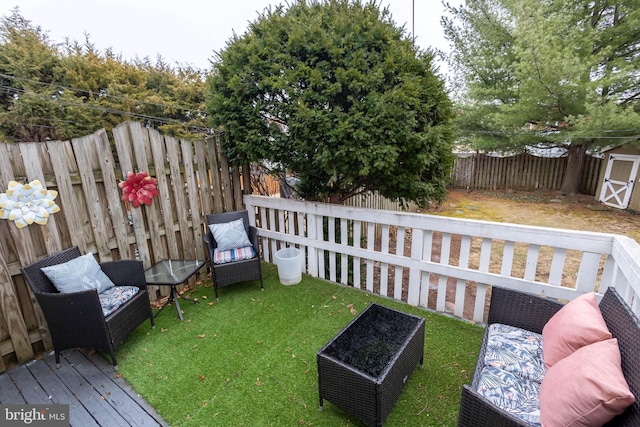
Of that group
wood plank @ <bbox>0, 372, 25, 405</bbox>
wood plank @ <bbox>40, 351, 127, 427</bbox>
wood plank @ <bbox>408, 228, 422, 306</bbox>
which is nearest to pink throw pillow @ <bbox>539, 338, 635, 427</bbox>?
wood plank @ <bbox>408, 228, 422, 306</bbox>

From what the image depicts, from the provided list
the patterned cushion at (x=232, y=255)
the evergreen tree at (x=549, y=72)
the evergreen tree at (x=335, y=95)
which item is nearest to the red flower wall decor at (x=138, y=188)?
the patterned cushion at (x=232, y=255)

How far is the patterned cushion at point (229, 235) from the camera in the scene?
11.8 feet

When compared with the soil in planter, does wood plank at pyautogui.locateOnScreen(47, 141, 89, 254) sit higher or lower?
higher

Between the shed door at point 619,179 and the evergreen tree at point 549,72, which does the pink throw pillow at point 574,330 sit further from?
the shed door at point 619,179

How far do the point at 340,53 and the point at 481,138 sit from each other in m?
8.38

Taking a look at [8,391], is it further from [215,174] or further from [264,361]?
[215,174]

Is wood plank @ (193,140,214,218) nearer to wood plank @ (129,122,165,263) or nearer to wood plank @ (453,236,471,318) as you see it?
wood plank @ (129,122,165,263)

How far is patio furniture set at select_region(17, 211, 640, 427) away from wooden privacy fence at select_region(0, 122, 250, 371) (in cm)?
30

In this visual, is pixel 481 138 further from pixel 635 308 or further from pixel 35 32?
pixel 35 32

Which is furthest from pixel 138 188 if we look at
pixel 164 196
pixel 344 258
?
pixel 344 258

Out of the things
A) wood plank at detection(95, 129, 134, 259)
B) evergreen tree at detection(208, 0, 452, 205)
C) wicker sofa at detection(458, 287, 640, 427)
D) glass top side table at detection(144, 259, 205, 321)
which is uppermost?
evergreen tree at detection(208, 0, 452, 205)

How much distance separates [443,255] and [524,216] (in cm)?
645

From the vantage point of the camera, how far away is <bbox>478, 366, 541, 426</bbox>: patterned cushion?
1.41 meters
